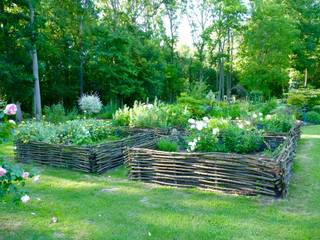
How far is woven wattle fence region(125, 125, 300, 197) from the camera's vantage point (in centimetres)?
409

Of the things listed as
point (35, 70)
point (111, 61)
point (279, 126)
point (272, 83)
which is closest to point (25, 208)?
point (279, 126)

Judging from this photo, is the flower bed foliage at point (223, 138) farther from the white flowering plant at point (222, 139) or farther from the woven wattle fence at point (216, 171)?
the woven wattle fence at point (216, 171)

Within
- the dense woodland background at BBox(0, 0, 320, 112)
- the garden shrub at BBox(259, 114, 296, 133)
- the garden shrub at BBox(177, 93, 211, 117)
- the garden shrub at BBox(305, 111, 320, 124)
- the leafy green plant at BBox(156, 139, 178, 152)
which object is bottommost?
the garden shrub at BBox(305, 111, 320, 124)

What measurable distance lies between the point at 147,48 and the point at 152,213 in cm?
1614

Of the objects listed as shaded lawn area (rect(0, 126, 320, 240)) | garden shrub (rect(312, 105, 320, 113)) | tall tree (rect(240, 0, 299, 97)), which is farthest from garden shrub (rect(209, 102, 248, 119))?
tall tree (rect(240, 0, 299, 97))

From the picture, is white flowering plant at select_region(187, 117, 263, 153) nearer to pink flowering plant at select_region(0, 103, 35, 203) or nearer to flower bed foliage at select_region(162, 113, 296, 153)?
flower bed foliage at select_region(162, 113, 296, 153)

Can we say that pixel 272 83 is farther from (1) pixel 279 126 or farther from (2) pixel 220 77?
(1) pixel 279 126

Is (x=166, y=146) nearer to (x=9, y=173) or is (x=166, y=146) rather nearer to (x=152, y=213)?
(x=152, y=213)

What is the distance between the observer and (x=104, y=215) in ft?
12.0

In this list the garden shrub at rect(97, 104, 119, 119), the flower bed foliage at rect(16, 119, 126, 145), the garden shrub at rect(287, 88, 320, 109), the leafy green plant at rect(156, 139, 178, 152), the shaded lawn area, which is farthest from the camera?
the garden shrub at rect(97, 104, 119, 119)

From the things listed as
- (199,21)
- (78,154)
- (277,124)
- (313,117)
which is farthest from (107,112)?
(199,21)

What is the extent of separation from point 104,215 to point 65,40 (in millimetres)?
15643

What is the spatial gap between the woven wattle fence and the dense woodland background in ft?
26.1

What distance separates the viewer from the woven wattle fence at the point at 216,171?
4090 mm
